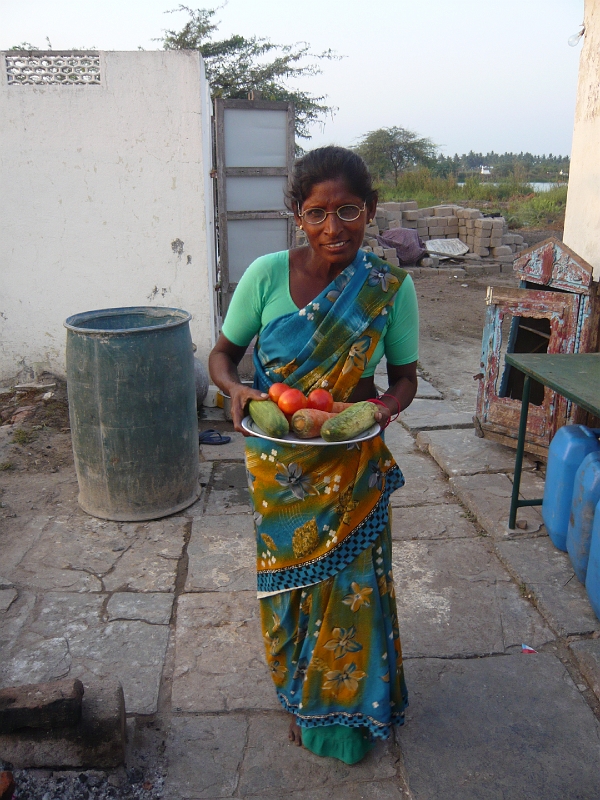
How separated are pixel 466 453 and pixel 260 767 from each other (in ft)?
9.26

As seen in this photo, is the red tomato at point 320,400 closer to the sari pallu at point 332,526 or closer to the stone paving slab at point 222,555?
the sari pallu at point 332,526

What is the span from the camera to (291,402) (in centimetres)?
176

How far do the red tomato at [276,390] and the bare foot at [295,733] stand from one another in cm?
111

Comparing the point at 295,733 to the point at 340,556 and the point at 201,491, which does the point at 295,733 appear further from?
the point at 201,491

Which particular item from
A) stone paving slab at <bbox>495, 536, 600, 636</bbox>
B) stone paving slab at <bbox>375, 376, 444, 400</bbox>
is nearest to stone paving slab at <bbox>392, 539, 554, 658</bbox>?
stone paving slab at <bbox>495, 536, 600, 636</bbox>

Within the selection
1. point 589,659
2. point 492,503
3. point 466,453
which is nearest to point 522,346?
point 466,453

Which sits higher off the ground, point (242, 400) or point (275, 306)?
point (275, 306)

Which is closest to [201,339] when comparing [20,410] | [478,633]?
[20,410]

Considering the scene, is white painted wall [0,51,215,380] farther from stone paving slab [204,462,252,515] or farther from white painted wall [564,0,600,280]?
white painted wall [564,0,600,280]

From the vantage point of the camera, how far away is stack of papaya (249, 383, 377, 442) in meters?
1.68

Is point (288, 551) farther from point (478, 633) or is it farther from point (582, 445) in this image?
point (582, 445)

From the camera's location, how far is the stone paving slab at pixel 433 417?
5.06 meters

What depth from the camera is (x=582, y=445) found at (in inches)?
127

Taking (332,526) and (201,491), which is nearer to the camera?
(332,526)
